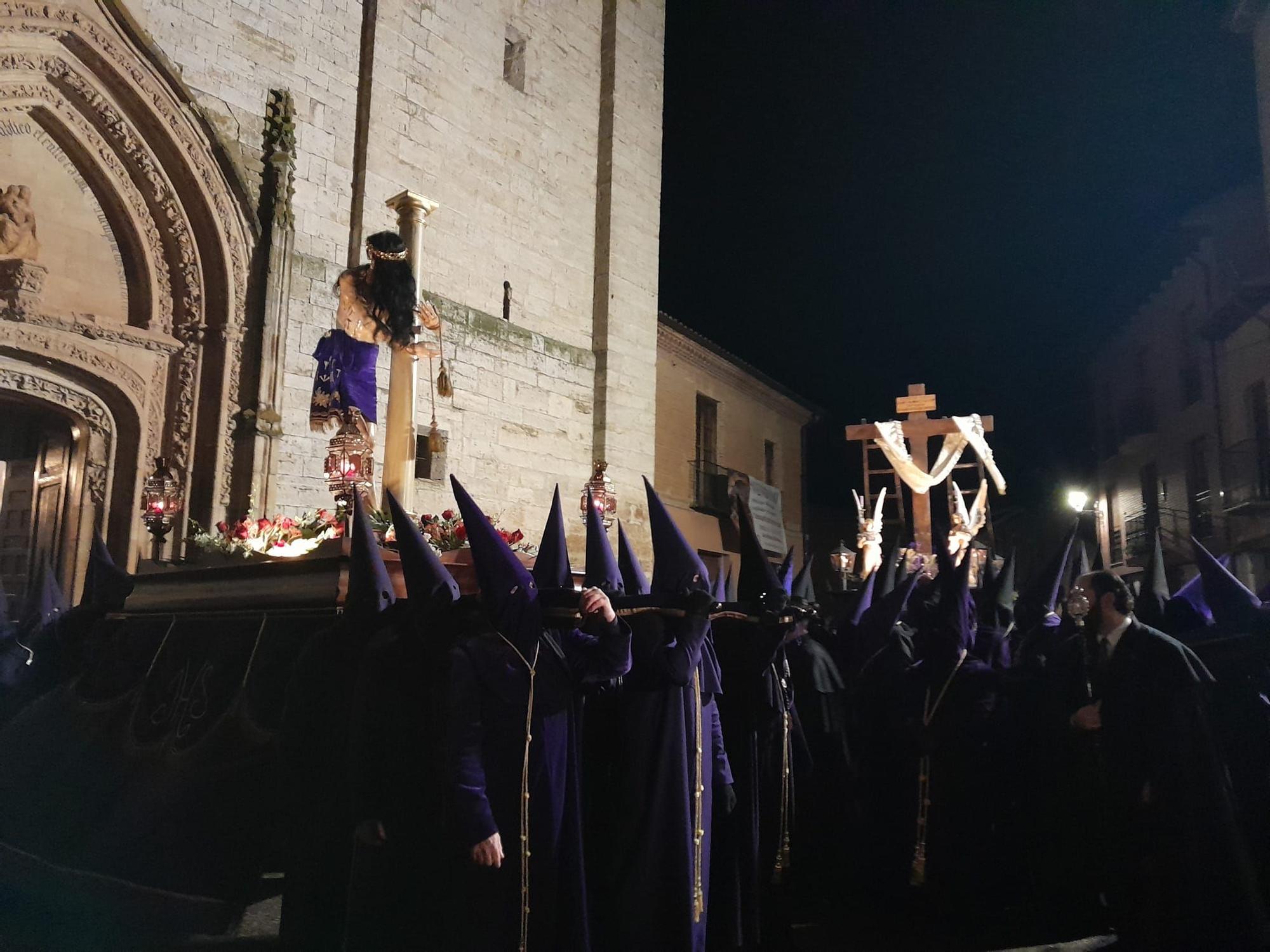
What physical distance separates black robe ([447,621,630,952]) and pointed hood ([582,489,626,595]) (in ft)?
1.10

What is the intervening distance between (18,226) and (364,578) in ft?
20.6

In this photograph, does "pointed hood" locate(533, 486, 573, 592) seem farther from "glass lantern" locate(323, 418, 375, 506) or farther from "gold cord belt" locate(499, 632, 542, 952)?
"glass lantern" locate(323, 418, 375, 506)

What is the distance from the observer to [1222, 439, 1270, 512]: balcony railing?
16.2 metres

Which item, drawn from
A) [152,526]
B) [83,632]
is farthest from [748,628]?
[152,526]

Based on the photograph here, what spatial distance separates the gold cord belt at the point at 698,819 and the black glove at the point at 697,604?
252 millimetres

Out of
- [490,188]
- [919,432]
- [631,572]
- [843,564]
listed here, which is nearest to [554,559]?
[631,572]

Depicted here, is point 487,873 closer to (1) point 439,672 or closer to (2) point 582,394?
(1) point 439,672

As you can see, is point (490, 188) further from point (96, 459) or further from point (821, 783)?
point (821, 783)

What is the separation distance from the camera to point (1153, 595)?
5035 mm

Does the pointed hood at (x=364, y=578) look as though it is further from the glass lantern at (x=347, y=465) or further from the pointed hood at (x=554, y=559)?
the glass lantern at (x=347, y=465)

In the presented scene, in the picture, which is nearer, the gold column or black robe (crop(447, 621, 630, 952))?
black robe (crop(447, 621, 630, 952))

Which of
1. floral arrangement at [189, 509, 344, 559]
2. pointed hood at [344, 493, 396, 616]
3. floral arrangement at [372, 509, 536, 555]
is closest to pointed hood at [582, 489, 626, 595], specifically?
pointed hood at [344, 493, 396, 616]

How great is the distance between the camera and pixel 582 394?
481 inches

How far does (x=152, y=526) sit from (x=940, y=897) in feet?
18.6
